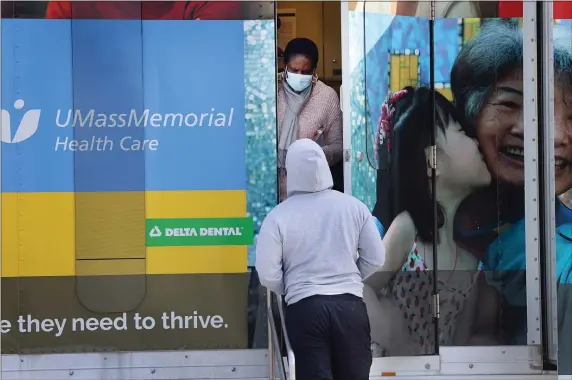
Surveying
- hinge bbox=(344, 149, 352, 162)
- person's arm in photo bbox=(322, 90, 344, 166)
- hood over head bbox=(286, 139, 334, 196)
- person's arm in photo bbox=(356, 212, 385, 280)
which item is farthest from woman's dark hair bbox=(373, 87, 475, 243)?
hood over head bbox=(286, 139, 334, 196)

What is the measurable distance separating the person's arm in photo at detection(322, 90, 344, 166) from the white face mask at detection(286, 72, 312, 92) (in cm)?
16

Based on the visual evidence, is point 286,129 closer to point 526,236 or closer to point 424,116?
point 424,116

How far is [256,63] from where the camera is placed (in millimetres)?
3775

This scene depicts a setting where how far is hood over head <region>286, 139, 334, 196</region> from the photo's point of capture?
117 inches

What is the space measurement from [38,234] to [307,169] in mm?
1422

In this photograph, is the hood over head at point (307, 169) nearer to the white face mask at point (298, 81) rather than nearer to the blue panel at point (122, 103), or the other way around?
the blue panel at point (122, 103)

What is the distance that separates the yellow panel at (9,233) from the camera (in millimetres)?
3674

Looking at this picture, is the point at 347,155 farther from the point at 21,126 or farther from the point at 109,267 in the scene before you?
the point at 21,126

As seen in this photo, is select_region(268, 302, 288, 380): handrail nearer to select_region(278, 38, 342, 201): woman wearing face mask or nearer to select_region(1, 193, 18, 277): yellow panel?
select_region(278, 38, 342, 201): woman wearing face mask

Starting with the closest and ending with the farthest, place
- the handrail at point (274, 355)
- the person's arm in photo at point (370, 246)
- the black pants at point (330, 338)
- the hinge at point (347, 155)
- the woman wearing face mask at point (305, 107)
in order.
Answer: the black pants at point (330, 338), the person's arm in photo at point (370, 246), the handrail at point (274, 355), the hinge at point (347, 155), the woman wearing face mask at point (305, 107)

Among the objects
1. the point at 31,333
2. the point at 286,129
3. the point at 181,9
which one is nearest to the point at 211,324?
the point at 31,333

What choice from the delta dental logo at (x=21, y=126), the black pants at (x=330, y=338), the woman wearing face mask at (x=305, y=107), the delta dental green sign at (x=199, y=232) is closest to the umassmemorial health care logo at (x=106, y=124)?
the delta dental logo at (x=21, y=126)

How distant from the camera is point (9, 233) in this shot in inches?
145

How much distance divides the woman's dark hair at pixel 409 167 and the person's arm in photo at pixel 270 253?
38.7 inches
